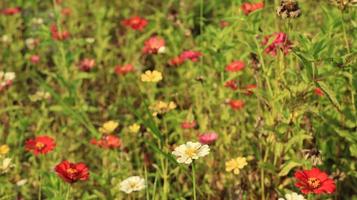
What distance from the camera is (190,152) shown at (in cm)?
202

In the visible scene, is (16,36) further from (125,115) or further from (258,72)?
(258,72)

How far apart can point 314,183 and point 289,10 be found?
0.62 metres

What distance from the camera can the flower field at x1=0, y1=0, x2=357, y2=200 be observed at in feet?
7.19

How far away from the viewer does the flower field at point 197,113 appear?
2.19 meters

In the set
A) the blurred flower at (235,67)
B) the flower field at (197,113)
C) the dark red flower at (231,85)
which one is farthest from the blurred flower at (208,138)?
the blurred flower at (235,67)

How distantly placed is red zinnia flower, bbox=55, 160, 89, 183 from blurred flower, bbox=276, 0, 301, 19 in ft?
2.98

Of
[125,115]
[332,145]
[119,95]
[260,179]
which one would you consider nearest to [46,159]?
[125,115]

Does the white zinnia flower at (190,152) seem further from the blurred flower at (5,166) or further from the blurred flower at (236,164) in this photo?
the blurred flower at (5,166)

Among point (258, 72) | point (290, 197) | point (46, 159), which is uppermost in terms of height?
point (258, 72)

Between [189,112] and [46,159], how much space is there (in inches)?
30.6

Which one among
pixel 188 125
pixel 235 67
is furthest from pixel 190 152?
pixel 235 67

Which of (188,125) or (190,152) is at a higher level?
(190,152)

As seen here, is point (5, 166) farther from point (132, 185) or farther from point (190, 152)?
point (190, 152)

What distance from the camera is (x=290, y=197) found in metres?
1.95
